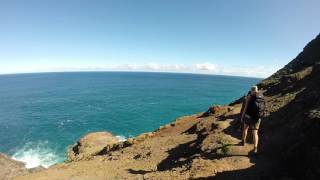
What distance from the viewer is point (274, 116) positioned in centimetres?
2339

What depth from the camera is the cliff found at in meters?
13.8

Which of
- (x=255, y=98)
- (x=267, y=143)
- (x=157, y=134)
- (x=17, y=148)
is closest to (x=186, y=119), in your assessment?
(x=157, y=134)

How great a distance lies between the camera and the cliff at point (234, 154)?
45.4 ft

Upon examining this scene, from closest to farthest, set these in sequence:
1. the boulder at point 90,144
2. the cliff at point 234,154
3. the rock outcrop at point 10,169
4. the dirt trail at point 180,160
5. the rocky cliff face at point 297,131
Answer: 1. the rocky cliff face at point 297,131
2. the cliff at point 234,154
3. the dirt trail at point 180,160
4. the rock outcrop at point 10,169
5. the boulder at point 90,144

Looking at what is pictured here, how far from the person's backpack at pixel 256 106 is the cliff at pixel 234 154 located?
2339 mm

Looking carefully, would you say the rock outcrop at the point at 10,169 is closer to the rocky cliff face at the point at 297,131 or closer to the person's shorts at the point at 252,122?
the rocky cliff face at the point at 297,131

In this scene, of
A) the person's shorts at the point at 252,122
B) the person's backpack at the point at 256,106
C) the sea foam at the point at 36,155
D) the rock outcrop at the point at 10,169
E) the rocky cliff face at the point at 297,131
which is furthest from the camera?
the sea foam at the point at 36,155

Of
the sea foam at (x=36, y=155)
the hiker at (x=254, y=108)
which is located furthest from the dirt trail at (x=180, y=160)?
the sea foam at (x=36, y=155)

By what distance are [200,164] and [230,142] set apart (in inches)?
136

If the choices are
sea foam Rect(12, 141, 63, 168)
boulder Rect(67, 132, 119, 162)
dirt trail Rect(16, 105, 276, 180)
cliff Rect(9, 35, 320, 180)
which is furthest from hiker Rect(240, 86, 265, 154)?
sea foam Rect(12, 141, 63, 168)

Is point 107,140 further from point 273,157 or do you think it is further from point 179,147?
point 273,157

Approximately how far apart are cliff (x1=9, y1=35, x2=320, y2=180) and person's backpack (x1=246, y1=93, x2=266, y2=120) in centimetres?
234

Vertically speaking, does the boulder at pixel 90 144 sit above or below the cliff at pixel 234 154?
below

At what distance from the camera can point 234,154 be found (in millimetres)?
16984
